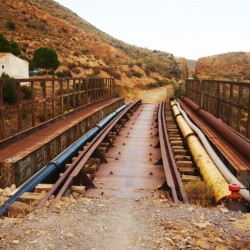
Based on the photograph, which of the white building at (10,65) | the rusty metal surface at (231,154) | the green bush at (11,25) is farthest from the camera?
the green bush at (11,25)

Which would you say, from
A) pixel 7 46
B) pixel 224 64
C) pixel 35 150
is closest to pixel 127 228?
pixel 35 150

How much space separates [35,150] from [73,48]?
214ft

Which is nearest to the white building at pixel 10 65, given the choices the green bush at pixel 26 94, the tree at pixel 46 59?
the green bush at pixel 26 94

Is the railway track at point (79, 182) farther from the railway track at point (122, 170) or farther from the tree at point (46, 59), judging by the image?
the tree at point (46, 59)

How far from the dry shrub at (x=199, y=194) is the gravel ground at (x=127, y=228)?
0.52 metres

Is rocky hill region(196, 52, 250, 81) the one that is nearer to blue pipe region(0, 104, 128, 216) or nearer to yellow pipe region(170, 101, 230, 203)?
blue pipe region(0, 104, 128, 216)

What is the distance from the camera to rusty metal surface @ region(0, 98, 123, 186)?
22.5ft

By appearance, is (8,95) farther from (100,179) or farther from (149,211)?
(149,211)

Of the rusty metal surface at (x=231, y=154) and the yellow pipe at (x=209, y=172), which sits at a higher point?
the rusty metal surface at (x=231, y=154)

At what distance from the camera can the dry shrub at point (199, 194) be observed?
612 cm

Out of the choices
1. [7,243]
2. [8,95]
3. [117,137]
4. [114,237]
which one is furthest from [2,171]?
[8,95]

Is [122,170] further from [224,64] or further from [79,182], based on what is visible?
[224,64]

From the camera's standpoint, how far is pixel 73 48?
70.9m

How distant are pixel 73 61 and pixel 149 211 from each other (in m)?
58.4
